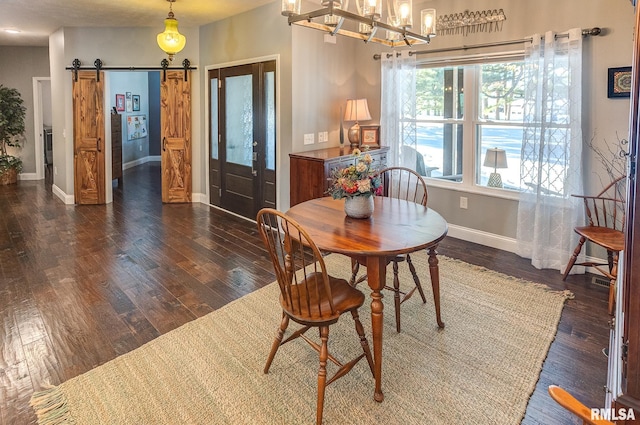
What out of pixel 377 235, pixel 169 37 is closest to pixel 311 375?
pixel 377 235

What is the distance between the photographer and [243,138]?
5.76 metres

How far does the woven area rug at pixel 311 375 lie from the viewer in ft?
6.77

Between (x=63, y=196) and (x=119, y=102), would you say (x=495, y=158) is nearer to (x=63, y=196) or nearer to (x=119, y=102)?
(x=63, y=196)

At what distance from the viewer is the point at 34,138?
8.75 metres

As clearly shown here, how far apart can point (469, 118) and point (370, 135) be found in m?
1.19

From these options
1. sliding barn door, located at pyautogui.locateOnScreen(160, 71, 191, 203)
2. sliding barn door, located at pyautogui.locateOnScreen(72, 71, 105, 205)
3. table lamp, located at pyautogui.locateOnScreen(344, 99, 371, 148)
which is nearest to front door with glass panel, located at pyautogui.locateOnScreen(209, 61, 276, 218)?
sliding barn door, located at pyautogui.locateOnScreen(160, 71, 191, 203)

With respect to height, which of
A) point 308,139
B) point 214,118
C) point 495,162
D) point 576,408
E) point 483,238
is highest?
point 214,118

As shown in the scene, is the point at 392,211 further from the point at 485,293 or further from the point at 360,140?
the point at 360,140

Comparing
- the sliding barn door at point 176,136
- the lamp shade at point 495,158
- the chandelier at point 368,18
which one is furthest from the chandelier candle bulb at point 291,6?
the sliding barn door at point 176,136

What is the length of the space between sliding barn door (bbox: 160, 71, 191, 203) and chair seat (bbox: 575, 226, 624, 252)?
5.48 meters

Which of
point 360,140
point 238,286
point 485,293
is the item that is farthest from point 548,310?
point 360,140

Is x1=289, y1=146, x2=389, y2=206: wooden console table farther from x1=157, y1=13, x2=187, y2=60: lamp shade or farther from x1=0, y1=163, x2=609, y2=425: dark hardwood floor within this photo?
x1=157, y1=13, x2=187, y2=60: lamp shade

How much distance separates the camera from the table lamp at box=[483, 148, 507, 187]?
455cm

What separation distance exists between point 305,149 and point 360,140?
73 centimetres
